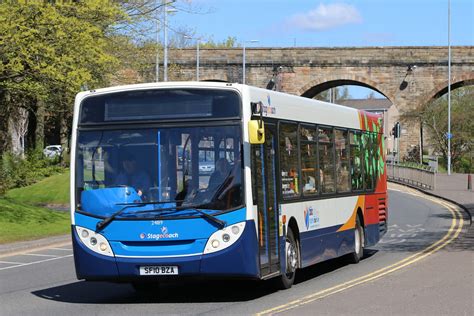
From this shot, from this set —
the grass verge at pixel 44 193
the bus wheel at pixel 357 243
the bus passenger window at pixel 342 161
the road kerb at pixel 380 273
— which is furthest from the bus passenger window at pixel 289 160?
the grass verge at pixel 44 193

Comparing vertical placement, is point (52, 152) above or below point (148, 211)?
above

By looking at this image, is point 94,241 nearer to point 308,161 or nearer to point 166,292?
point 166,292

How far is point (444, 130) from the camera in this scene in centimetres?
7069

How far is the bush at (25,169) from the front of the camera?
41631 millimetres

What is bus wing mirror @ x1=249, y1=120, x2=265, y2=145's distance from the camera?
11.3m

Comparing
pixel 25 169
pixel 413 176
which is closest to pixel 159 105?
pixel 25 169

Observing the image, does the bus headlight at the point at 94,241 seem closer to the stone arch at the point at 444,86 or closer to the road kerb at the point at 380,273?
the road kerb at the point at 380,273

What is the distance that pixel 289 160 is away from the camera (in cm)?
1309

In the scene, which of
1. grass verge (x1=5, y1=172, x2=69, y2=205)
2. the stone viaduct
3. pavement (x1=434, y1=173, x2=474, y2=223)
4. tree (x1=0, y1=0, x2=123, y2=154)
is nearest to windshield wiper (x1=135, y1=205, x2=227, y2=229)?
tree (x1=0, y1=0, x2=123, y2=154)

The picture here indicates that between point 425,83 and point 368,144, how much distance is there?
56199mm

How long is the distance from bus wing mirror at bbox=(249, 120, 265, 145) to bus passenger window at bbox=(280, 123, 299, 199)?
1410 mm

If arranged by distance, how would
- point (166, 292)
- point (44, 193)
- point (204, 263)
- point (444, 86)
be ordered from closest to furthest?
1. point (204, 263)
2. point (166, 292)
3. point (44, 193)
4. point (444, 86)

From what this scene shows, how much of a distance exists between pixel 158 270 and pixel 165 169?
1.26 meters

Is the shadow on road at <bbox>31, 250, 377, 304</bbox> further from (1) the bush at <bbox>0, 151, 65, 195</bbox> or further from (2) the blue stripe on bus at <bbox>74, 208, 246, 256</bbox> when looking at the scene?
(1) the bush at <bbox>0, 151, 65, 195</bbox>
